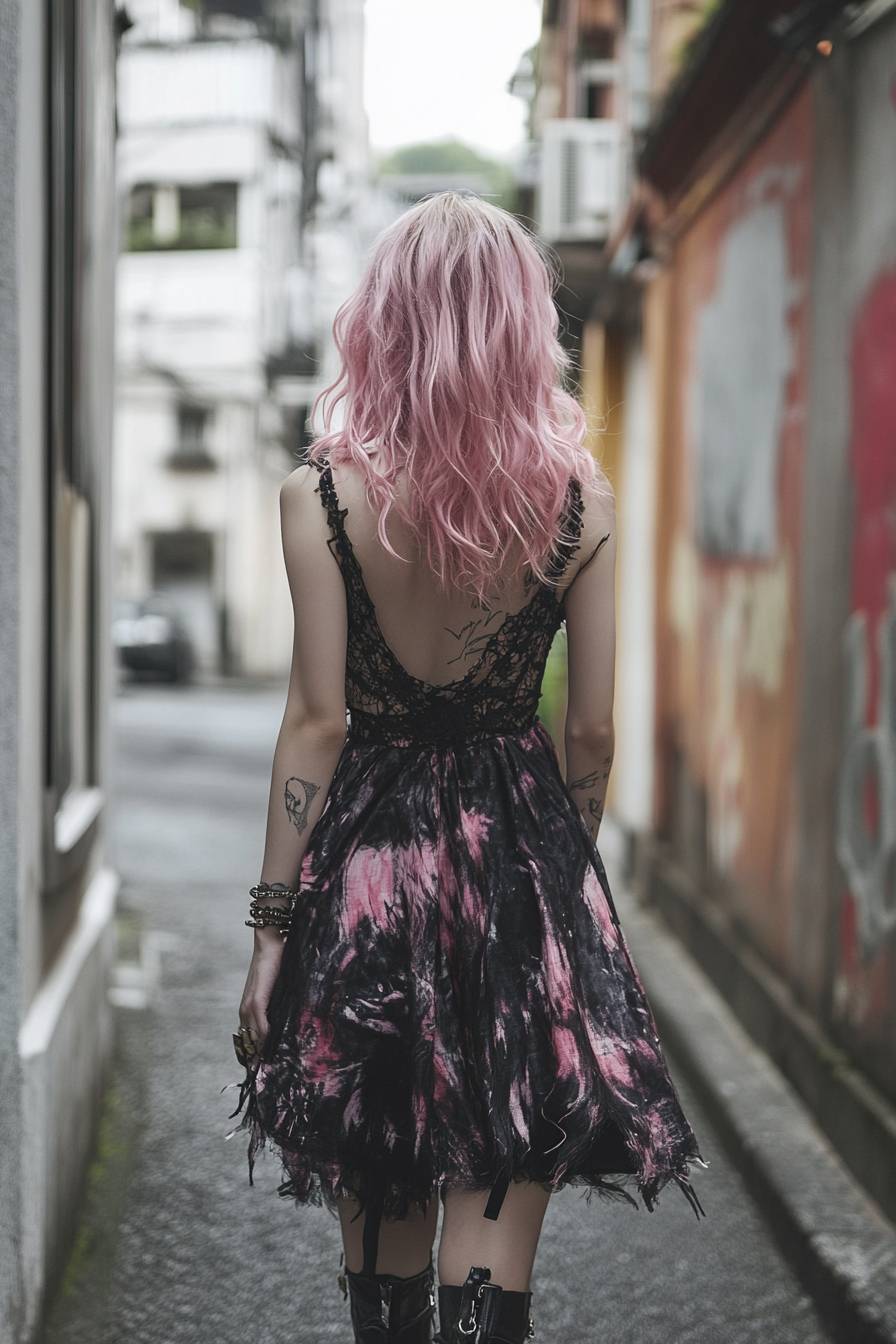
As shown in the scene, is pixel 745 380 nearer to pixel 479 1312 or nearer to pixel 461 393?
pixel 461 393

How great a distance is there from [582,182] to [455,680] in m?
9.48

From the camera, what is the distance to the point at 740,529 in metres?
6.18

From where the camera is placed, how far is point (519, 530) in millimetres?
2260

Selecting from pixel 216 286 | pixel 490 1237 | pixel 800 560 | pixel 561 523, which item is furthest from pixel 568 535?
pixel 216 286

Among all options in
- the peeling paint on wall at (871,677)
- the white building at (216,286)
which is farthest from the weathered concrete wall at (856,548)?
the white building at (216,286)

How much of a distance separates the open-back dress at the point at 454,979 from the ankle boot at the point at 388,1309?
135 millimetres

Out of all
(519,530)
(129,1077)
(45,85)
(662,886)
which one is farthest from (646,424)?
(519,530)

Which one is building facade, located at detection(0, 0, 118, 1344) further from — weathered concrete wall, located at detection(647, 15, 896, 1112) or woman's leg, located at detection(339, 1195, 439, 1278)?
weathered concrete wall, located at detection(647, 15, 896, 1112)

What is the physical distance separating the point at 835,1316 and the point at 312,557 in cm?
222

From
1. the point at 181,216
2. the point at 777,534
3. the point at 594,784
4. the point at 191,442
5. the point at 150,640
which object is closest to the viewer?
the point at 594,784

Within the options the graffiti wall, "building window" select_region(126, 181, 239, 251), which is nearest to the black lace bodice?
the graffiti wall

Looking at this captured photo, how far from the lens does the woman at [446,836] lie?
2207 mm

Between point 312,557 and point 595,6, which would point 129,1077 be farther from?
point 595,6

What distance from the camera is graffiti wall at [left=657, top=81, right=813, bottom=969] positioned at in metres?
5.32
